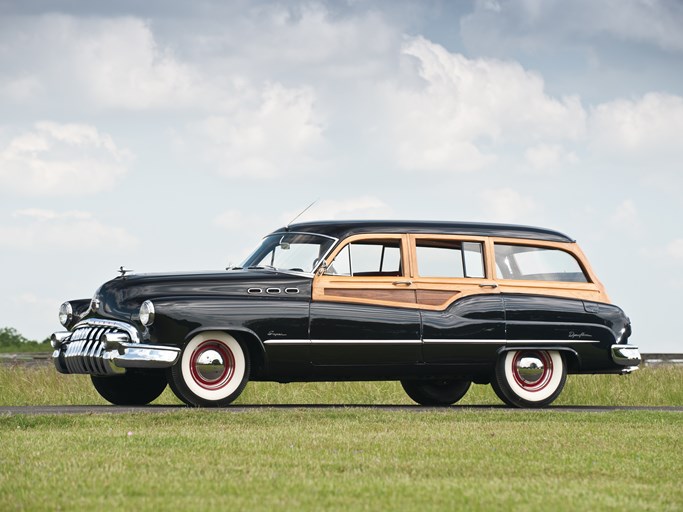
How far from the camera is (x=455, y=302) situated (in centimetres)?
1389

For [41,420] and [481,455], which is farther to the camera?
[41,420]

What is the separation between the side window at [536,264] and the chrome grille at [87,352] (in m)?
4.65

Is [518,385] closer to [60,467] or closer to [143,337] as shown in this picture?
[143,337]

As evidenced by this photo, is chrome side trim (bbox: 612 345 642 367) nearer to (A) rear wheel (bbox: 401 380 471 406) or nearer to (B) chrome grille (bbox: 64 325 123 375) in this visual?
(A) rear wheel (bbox: 401 380 471 406)

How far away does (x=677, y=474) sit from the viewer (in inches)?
324

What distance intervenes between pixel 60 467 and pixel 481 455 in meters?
2.93

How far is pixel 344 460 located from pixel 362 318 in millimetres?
4894

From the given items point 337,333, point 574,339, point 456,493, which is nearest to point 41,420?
point 337,333

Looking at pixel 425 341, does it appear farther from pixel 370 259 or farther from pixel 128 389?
pixel 128 389

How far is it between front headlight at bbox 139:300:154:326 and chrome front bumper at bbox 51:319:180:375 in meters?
0.20

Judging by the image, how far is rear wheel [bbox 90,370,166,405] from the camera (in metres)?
14.6

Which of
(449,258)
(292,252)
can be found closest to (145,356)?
(292,252)

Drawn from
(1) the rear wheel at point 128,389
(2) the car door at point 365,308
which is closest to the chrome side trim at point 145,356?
(2) the car door at point 365,308

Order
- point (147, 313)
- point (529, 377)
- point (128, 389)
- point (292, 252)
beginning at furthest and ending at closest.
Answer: point (128, 389) < point (529, 377) < point (292, 252) < point (147, 313)
